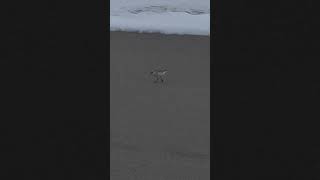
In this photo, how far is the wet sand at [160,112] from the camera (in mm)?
2773

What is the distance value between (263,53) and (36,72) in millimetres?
578

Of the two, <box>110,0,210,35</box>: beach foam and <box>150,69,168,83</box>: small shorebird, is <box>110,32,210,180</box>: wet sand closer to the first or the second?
<box>150,69,168,83</box>: small shorebird

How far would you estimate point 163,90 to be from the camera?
13.6ft

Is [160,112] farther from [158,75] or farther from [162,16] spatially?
[162,16]

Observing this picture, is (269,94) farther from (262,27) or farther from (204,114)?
(204,114)

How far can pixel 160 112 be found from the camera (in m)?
3.71

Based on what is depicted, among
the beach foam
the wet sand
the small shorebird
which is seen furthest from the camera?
the beach foam

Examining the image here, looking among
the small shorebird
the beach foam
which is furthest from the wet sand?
the beach foam

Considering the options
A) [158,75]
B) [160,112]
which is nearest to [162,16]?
[158,75]

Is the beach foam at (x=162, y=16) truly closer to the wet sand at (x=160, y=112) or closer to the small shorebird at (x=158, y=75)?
the wet sand at (x=160, y=112)

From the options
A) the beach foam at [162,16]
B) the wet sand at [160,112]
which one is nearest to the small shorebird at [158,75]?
the wet sand at [160,112]

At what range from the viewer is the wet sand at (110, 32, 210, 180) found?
277 centimetres

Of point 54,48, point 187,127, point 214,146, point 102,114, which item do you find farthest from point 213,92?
point 187,127

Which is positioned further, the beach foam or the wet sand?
the beach foam
